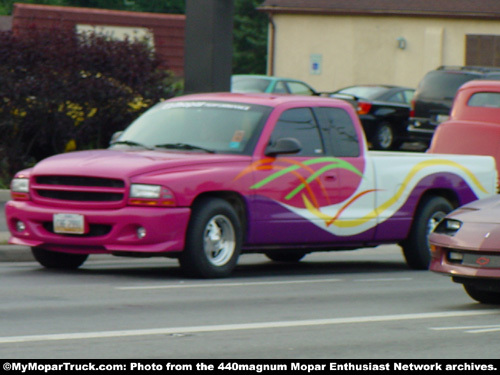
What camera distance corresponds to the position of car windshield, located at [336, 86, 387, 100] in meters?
30.2

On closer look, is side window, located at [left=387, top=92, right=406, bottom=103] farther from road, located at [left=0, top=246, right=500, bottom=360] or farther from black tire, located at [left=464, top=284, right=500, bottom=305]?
black tire, located at [left=464, top=284, right=500, bottom=305]

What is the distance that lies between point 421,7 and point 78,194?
33.5 meters

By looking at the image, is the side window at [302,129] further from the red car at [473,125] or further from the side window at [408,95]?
the side window at [408,95]

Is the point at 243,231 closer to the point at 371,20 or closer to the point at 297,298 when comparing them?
the point at 297,298

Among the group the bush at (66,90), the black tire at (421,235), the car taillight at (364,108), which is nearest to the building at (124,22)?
the car taillight at (364,108)

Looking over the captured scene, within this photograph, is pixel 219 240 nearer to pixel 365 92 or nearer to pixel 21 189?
pixel 21 189

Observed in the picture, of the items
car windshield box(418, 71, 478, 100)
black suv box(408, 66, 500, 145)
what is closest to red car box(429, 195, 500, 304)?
black suv box(408, 66, 500, 145)

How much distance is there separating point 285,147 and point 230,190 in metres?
0.74

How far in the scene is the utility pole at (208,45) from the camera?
659 inches

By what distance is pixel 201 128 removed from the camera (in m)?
12.2

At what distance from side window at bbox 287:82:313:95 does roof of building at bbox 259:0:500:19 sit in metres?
12.8

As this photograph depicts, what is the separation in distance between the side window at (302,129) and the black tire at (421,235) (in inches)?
63.6
